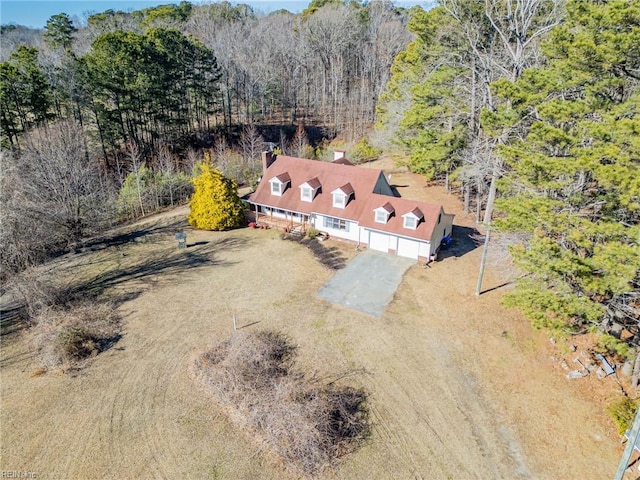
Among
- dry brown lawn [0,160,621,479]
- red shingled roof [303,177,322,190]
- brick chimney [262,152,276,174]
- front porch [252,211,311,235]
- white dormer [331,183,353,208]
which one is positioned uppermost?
brick chimney [262,152,276,174]

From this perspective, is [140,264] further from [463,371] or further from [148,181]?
[463,371]

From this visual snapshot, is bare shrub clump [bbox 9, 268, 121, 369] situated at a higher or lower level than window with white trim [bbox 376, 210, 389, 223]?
lower

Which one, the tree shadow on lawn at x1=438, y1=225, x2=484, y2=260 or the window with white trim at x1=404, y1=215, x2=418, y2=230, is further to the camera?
the tree shadow on lawn at x1=438, y1=225, x2=484, y2=260

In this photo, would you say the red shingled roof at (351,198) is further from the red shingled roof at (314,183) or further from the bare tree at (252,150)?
the bare tree at (252,150)

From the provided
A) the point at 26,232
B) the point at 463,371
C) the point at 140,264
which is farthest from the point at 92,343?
the point at 463,371

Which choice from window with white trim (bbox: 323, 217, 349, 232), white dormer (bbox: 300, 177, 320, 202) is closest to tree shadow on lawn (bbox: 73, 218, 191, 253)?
white dormer (bbox: 300, 177, 320, 202)

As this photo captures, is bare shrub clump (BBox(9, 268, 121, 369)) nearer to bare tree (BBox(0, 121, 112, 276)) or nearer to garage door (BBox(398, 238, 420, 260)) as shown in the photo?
bare tree (BBox(0, 121, 112, 276))
